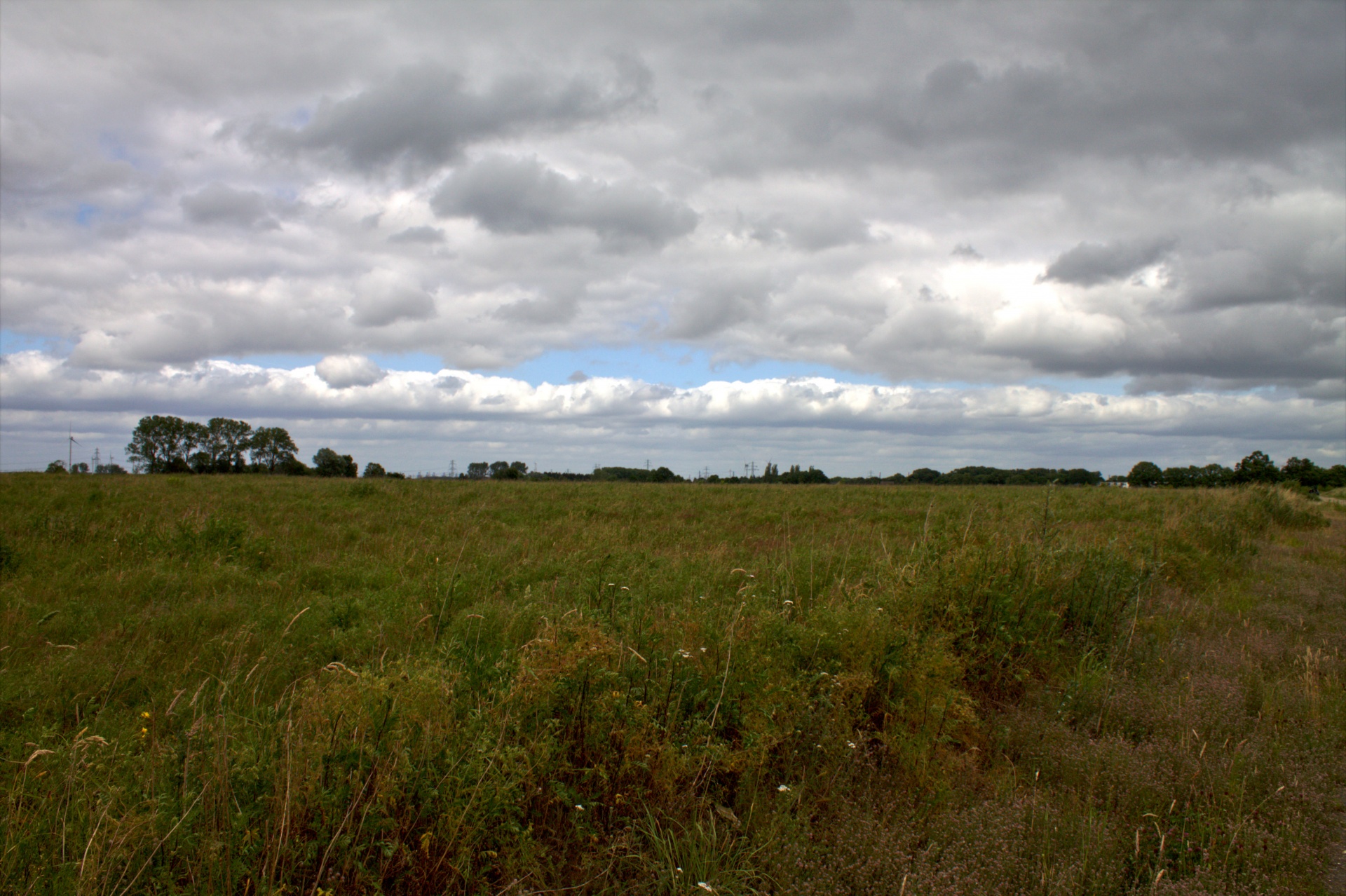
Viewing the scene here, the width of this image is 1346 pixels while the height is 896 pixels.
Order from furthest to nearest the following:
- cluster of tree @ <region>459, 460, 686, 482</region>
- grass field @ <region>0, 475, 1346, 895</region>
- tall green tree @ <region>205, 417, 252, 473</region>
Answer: tall green tree @ <region>205, 417, 252, 473</region>
cluster of tree @ <region>459, 460, 686, 482</region>
grass field @ <region>0, 475, 1346, 895</region>

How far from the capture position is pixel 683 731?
3.75 meters

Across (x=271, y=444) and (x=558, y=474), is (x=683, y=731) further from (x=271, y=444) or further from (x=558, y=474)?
(x=271, y=444)

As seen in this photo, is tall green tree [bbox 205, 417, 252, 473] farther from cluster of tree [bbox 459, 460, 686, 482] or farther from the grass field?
the grass field

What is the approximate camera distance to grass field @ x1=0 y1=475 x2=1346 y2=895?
2.87 meters

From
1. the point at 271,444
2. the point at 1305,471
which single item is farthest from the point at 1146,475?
the point at 271,444

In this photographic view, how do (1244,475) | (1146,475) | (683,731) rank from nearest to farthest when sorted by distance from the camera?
1. (683,731)
2. (1244,475)
3. (1146,475)

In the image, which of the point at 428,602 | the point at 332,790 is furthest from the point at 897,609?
the point at 428,602

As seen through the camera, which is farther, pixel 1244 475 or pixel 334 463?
pixel 334 463

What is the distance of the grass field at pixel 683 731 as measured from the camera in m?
2.87

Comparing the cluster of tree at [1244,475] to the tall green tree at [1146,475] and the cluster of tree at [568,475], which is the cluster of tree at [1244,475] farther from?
the cluster of tree at [568,475]

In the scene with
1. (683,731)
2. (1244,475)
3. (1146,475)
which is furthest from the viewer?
(1146,475)

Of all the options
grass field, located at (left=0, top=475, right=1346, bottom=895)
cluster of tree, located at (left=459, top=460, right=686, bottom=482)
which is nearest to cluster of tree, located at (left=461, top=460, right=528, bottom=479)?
cluster of tree, located at (left=459, top=460, right=686, bottom=482)

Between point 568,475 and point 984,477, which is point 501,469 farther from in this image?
point 984,477

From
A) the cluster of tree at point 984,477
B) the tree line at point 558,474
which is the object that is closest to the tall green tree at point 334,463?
the tree line at point 558,474
